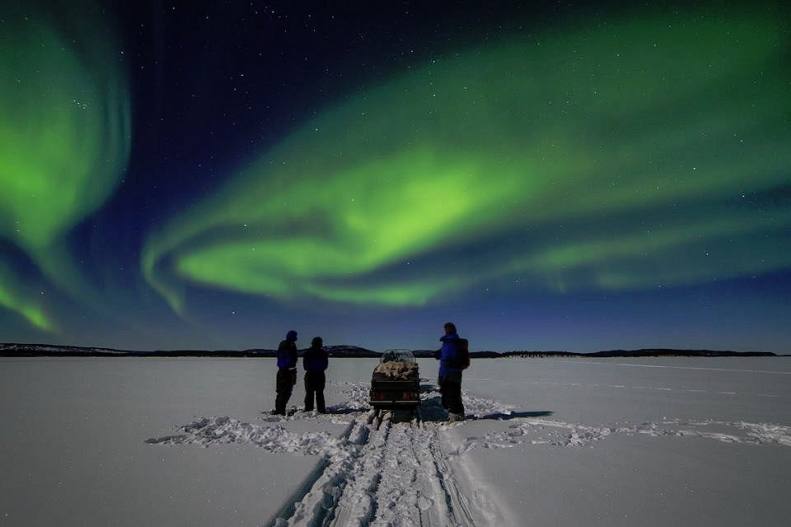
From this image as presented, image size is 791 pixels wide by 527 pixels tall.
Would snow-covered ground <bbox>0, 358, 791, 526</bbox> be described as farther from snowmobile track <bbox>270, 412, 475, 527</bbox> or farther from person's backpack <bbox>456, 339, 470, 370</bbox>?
person's backpack <bbox>456, 339, 470, 370</bbox>

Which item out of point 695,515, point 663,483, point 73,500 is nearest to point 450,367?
point 663,483

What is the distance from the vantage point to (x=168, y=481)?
521cm

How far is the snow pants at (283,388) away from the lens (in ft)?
34.6

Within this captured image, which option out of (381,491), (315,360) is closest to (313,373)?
(315,360)

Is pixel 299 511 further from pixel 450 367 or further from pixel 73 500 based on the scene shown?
pixel 450 367

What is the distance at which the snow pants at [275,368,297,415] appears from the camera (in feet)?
34.6

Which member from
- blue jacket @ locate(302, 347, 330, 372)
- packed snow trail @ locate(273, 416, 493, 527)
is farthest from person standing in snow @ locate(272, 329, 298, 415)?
packed snow trail @ locate(273, 416, 493, 527)

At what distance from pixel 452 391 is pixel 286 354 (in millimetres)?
4326

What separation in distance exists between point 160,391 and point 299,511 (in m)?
14.9

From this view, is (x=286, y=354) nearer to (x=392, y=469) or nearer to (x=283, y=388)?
(x=283, y=388)

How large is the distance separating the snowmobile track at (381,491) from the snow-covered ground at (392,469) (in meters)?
0.02

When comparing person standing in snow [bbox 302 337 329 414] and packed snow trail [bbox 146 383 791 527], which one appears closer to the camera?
packed snow trail [bbox 146 383 791 527]

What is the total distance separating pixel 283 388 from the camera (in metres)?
10.7

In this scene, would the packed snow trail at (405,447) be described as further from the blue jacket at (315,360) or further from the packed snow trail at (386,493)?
the blue jacket at (315,360)
